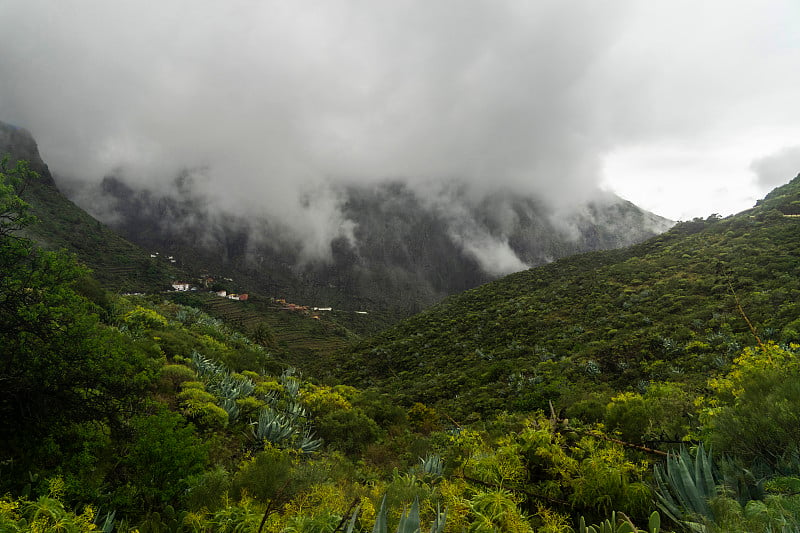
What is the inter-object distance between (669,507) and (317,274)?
193758 mm

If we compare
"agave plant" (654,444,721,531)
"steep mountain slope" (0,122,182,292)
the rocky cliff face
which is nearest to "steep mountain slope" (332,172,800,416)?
"agave plant" (654,444,721,531)

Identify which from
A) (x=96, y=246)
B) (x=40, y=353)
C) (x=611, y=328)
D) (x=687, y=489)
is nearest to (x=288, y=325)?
(x=96, y=246)

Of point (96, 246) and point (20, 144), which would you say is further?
point (20, 144)

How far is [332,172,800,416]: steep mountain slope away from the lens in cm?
1138

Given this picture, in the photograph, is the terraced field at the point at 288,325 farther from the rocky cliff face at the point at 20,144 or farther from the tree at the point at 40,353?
the rocky cliff face at the point at 20,144

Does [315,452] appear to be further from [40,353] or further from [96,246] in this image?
[96,246]

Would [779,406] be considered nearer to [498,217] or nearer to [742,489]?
[742,489]

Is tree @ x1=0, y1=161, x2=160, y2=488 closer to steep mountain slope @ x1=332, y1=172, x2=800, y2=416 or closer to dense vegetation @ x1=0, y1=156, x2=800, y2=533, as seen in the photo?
dense vegetation @ x1=0, y1=156, x2=800, y2=533

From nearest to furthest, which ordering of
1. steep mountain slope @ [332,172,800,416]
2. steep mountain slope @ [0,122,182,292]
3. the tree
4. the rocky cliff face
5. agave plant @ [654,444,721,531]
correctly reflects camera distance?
1. agave plant @ [654,444,721,531]
2. the tree
3. steep mountain slope @ [332,172,800,416]
4. steep mountain slope @ [0,122,182,292]
5. the rocky cliff face

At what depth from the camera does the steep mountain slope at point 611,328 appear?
1138cm

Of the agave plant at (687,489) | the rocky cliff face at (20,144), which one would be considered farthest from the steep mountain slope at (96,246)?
the agave plant at (687,489)

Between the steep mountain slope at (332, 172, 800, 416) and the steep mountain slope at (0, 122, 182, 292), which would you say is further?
the steep mountain slope at (0, 122, 182, 292)

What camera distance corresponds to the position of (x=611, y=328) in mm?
17109

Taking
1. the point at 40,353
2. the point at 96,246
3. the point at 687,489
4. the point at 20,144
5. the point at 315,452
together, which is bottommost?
the point at 315,452
